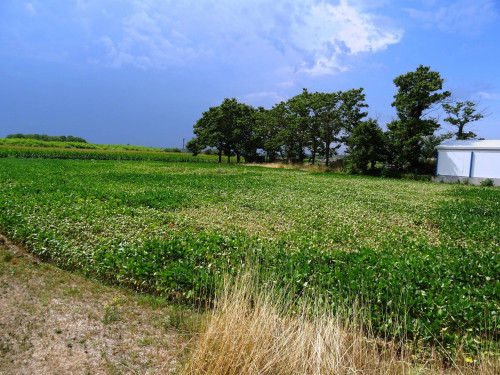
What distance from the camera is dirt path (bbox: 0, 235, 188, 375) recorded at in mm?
3008

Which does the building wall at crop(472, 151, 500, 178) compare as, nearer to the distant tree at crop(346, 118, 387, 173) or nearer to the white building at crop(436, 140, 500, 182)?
the white building at crop(436, 140, 500, 182)

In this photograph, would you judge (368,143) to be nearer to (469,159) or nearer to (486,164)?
(469,159)

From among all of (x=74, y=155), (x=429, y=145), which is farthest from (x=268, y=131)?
(x=74, y=155)

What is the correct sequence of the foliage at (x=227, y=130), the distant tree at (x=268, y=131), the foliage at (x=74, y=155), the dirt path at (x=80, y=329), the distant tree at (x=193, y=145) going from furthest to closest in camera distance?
1. the distant tree at (x=193, y=145)
2. the foliage at (x=227, y=130)
3. the distant tree at (x=268, y=131)
4. the foliage at (x=74, y=155)
5. the dirt path at (x=80, y=329)

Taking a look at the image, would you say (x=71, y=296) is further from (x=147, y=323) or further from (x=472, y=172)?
(x=472, y=172)

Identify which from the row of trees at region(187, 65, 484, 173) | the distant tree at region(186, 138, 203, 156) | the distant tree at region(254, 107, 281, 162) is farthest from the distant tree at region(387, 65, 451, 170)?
the distant tree at region(186, 138, 203, 156)

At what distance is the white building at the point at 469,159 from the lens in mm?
22547

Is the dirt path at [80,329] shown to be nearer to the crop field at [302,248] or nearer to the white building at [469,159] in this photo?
the crop field at [302,248]

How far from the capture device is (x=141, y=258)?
5.14m

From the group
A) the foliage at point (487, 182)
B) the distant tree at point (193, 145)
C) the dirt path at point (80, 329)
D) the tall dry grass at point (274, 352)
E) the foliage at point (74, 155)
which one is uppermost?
the distant tree at point (193, 145)

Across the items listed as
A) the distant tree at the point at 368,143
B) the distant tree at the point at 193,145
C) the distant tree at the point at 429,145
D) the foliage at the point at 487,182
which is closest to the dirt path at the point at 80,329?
the distant tree at the point at 368,143

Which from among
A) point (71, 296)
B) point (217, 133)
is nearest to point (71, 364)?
point (71, 296)

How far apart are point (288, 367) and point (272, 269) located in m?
1.96

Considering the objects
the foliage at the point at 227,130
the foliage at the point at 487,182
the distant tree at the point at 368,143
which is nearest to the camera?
the foliage at the point at 487,182
